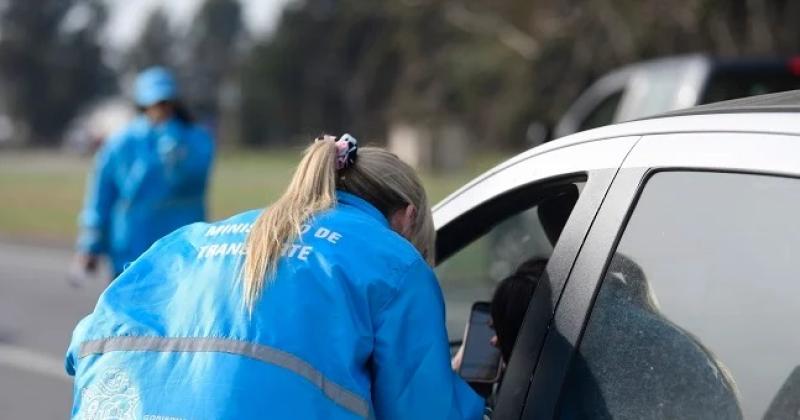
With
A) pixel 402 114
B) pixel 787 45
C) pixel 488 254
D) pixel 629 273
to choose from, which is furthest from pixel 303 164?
pixel 402 114

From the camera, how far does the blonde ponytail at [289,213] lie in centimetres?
220

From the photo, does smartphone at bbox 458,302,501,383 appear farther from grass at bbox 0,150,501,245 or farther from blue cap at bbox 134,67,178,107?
grass at bbox 0,150,501,245

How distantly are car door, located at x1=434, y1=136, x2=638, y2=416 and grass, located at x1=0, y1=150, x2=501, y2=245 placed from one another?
8834 mm

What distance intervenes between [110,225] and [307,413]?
461 centimetres

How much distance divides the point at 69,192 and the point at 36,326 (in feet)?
54.5

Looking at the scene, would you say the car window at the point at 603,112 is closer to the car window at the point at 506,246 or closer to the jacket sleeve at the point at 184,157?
the car window at the point at 506,246

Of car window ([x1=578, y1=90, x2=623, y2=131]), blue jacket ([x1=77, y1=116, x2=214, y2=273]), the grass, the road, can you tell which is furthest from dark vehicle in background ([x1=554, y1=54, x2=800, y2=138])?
the road

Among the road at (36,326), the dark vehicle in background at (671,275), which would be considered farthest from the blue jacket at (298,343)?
the road at (36,326)

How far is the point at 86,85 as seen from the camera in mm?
84750

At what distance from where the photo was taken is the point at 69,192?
25.9 metres

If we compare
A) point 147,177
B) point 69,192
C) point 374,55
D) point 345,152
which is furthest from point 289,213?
point 374,55

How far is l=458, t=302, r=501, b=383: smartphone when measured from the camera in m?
2.74

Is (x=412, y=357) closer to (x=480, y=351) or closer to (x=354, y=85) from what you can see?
(x=480, y=351)

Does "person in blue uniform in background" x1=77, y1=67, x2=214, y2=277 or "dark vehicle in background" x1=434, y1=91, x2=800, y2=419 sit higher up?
"dark vehicle in background" x1=434, y1=91, x2=800, y2=419
